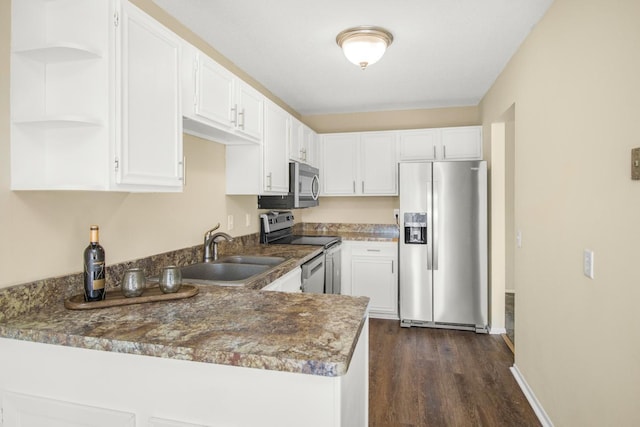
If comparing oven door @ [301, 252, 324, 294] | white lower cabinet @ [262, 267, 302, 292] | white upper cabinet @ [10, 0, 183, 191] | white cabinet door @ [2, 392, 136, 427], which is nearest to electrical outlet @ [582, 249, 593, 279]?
white lower cabinet @ [262, 267, 302, 292]

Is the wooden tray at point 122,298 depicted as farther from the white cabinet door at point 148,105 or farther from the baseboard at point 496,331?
the baseboard at point 496,331

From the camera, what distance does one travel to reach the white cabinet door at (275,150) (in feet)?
9.41

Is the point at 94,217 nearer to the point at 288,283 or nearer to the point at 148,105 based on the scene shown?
the point at 148,105

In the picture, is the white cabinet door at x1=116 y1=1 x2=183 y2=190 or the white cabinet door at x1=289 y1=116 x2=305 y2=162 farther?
the white cabinet door at x1=289 y1=116 x2=305 y2=162

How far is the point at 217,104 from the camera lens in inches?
82.7

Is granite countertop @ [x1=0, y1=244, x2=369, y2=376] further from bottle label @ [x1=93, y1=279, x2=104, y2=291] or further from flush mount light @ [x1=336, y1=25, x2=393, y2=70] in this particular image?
flush mount light @ [x1=336, y1=25, x2=393, y2=70]

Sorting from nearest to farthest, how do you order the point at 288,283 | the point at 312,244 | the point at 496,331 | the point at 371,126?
1. the point at 288,283
2. the point at 312,244
3. the point at 496,331
4. the point at 371,126

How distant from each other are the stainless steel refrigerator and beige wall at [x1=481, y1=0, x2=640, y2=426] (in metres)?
0.98

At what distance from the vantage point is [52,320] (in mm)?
1253

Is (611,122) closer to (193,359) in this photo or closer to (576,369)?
(576,369)

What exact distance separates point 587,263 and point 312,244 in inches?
87.8

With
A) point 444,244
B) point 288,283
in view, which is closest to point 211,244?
point 288,283

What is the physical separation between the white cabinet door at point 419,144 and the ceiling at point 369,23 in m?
0.47

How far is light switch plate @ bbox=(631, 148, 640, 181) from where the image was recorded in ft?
4.12
